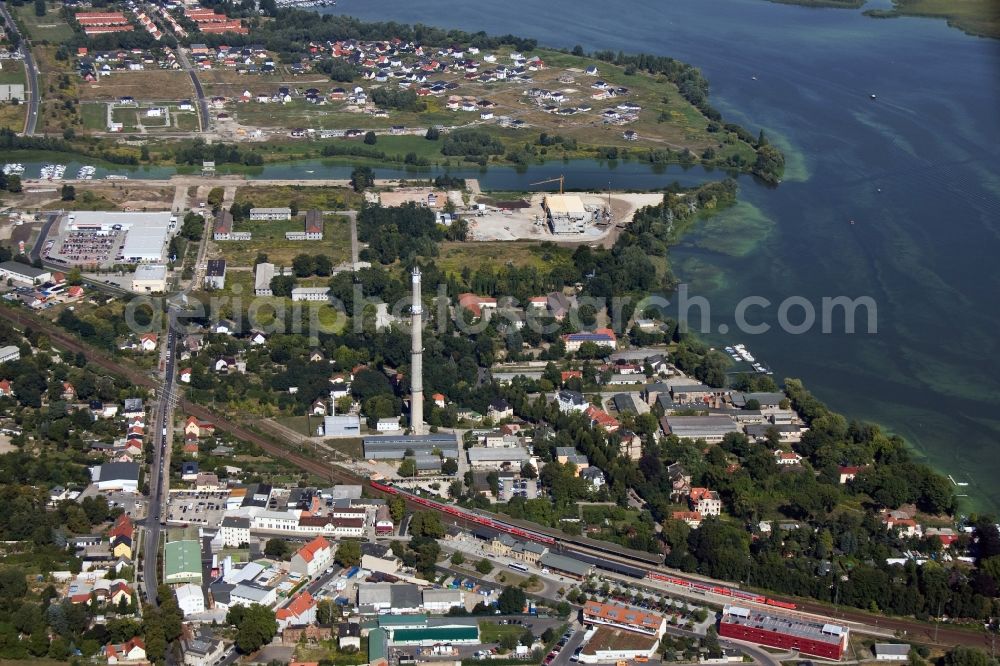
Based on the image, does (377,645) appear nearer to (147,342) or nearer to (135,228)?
(147,342)

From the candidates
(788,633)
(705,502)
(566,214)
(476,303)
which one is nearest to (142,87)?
(566,214)

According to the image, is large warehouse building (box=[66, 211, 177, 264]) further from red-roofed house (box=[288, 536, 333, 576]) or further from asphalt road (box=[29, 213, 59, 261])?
red-roofed house (box=[288, 536, 333, 576])

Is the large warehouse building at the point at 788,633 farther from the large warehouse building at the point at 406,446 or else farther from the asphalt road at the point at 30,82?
the asphalt road at the point at 30,82

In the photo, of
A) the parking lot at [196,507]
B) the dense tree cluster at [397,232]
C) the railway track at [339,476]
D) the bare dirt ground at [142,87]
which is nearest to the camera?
the railway track at [339,476]

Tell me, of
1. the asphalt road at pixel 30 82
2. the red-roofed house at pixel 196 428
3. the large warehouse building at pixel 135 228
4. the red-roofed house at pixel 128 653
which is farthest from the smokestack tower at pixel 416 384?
the asphalt road at pixel 30 82

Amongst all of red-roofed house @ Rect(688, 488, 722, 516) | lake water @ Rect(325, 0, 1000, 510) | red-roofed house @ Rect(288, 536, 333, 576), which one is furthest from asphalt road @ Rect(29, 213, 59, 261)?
red-roofed house @ Rect(688, 488, 722, 516)
